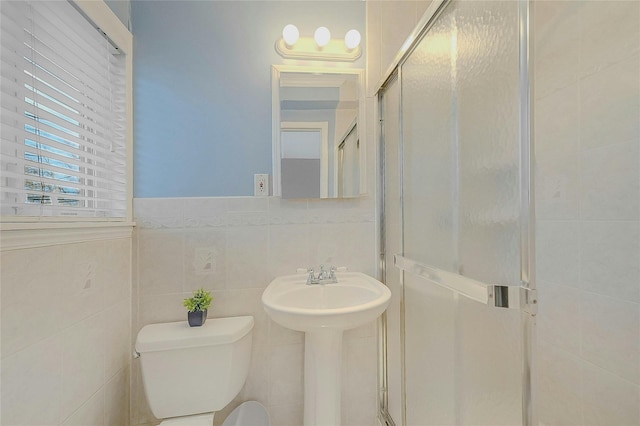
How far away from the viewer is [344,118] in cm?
138

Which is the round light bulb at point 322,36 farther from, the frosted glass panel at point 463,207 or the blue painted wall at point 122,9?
the blue painted wall at point 122,9

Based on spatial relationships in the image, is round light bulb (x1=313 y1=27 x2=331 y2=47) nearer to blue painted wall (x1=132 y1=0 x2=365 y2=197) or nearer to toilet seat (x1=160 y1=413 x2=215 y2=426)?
blue painted wall (x1=132 y1=0 x2=365 y2=197)

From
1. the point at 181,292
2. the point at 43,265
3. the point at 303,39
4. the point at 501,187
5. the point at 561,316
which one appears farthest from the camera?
the point at 303,39

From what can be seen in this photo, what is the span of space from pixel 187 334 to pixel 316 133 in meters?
1.04

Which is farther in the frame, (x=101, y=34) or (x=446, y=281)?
(x=101, y=34)

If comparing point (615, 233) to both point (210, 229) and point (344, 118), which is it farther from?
point (210, 229)

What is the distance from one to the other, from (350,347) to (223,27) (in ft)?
5.48

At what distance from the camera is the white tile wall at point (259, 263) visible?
125 cm

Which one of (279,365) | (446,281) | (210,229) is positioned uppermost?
(210,229)

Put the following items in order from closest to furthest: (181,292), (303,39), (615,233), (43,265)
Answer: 1. (43,265)
2. (615,233)
3. (181,292)
4. (303,39)

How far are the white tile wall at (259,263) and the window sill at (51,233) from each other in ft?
0.69

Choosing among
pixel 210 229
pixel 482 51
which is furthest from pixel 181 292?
pixel 482 51

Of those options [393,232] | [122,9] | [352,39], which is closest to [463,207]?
[393,232]

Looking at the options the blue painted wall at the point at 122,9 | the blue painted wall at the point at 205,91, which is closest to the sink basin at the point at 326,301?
the blue painted wall at the point at 205,91
